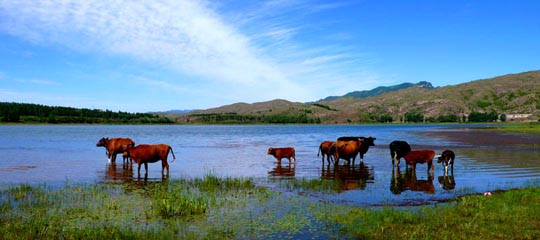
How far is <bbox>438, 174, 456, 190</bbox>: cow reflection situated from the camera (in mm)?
18125

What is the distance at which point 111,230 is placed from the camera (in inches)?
407

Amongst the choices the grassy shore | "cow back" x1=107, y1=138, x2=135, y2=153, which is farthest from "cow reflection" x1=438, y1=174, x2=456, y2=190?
"cow back" x1=107, y1=138, x2=135, y2=153

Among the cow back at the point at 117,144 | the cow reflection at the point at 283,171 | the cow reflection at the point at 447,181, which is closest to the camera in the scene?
the cow reflection at the point at 447,181

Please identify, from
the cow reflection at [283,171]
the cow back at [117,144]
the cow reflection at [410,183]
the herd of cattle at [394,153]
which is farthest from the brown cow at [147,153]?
the cow reflection at [410,183]

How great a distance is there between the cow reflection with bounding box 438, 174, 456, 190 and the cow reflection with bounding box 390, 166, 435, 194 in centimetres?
47

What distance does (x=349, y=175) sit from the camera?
73.8 ft

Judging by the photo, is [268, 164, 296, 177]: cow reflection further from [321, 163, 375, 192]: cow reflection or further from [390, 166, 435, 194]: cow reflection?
[390, 166, 435, 194]: cow reflection

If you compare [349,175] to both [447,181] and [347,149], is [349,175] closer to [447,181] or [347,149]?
[347,149]

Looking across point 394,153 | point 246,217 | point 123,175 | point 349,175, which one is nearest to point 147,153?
point 123,175

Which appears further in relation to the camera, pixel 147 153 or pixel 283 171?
pixel 283 171

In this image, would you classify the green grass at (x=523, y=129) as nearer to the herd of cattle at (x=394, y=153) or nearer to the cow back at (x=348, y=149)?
the herd of cattle at (x=394, y=153)

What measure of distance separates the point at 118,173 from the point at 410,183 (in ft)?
51.2

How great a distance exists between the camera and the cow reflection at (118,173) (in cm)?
2131

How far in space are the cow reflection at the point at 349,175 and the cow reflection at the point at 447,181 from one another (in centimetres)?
322
